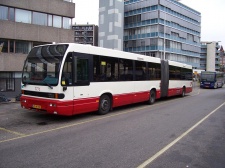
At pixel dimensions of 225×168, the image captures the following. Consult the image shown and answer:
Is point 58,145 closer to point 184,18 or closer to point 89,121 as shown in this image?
point 89,121

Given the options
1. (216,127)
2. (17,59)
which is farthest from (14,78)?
(216,127)

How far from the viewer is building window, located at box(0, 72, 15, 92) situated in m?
20.1

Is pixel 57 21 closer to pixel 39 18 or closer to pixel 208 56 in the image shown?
pixel 39 18

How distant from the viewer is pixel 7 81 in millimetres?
20422

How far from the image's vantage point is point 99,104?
36.0ft

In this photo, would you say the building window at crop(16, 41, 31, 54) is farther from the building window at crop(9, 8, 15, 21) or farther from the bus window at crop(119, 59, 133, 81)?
the bus window at crop(119, 59, 133, 81)

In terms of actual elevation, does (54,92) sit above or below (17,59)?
below

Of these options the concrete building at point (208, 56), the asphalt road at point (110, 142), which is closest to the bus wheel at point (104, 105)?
the asphalt road at point (110, 142)

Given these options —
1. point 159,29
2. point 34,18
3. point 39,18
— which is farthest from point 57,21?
point 159,29

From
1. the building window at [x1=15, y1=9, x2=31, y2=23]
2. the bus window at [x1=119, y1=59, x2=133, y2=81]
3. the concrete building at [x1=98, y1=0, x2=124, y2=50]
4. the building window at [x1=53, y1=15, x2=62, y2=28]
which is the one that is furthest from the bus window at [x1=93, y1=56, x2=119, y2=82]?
the concrete building at [x1=98, y1=0, x2=124, y2=50]

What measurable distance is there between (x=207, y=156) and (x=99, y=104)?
19.4ft

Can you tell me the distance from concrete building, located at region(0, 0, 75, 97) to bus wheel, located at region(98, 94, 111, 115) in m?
11.8

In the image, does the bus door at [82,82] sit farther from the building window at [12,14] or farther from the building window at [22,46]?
the building window at [12,14]

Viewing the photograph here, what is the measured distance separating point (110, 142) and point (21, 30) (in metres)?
17.0
